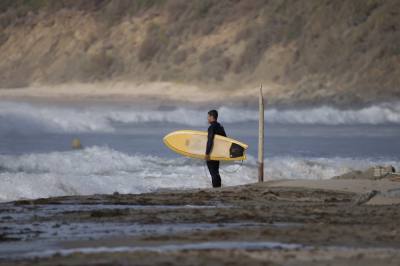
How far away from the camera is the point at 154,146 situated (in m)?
37.8

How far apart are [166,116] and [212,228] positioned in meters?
49.4

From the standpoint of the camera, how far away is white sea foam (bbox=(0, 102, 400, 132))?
170ft

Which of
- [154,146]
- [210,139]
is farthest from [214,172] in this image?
[154,146]

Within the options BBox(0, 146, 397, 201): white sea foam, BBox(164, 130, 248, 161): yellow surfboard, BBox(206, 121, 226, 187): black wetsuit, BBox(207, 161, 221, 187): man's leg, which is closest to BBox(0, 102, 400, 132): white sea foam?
BBox(0, 146, 397, 201): white sea foam

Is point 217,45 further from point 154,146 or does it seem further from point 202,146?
point 202,146

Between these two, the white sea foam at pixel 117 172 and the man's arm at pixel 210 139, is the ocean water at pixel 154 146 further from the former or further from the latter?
the man's arm at pixel 210 139

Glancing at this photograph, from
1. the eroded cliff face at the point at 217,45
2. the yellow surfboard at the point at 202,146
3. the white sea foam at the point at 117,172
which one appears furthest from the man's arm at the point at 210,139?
the eroded cliff face at the point at 217,45

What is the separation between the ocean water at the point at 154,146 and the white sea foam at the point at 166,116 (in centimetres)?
5

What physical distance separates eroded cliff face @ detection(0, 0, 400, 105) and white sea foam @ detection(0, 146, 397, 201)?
1407 inches

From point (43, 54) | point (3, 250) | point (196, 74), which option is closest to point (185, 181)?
point (3, 250)

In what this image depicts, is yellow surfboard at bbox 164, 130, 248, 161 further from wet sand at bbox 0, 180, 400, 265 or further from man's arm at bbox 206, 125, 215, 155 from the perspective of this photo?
wet sand at bbox 0, 180, 400, 265

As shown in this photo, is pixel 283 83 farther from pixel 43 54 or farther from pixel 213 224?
pixel 213 224

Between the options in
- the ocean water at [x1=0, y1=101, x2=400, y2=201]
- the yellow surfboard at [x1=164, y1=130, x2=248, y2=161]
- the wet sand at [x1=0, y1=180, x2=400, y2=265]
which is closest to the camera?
the wet sand at [x1=0, y1=180, x2=400, y2=265]

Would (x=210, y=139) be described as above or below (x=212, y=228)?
above
